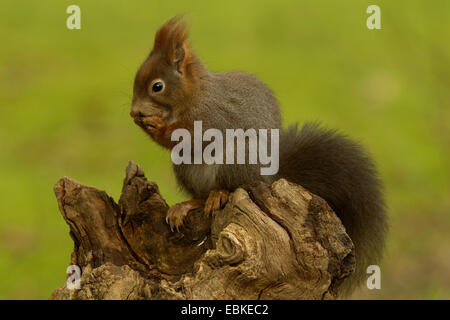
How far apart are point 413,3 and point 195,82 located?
347 centimetres

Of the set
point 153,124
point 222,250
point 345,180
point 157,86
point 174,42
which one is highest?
point 174,42

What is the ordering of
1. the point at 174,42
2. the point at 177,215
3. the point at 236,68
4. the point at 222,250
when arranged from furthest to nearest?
the point at 236,68, the point at 174,42, the point at 177,215, the point at 222,250

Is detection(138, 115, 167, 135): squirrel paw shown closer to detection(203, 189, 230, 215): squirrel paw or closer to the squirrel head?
the squirrel head

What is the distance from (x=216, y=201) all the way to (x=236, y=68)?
11.1 feet

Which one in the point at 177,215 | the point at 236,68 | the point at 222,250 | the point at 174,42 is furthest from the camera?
the point at 236,68

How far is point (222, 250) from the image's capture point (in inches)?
68.2

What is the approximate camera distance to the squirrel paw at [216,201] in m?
2.03

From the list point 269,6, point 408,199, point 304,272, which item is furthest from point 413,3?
point 304,272

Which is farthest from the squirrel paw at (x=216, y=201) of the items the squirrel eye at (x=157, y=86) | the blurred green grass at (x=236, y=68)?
the blurred green grass at (x=236, y=68)

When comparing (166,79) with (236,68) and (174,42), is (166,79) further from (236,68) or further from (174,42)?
(236,68)

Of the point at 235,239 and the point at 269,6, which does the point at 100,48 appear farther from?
the point at 235,239

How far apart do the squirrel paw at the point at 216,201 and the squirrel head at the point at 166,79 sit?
0.91ft

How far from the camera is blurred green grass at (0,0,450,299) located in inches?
167

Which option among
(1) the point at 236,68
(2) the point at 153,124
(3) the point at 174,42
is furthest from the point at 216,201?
(1) the point at 236,68
